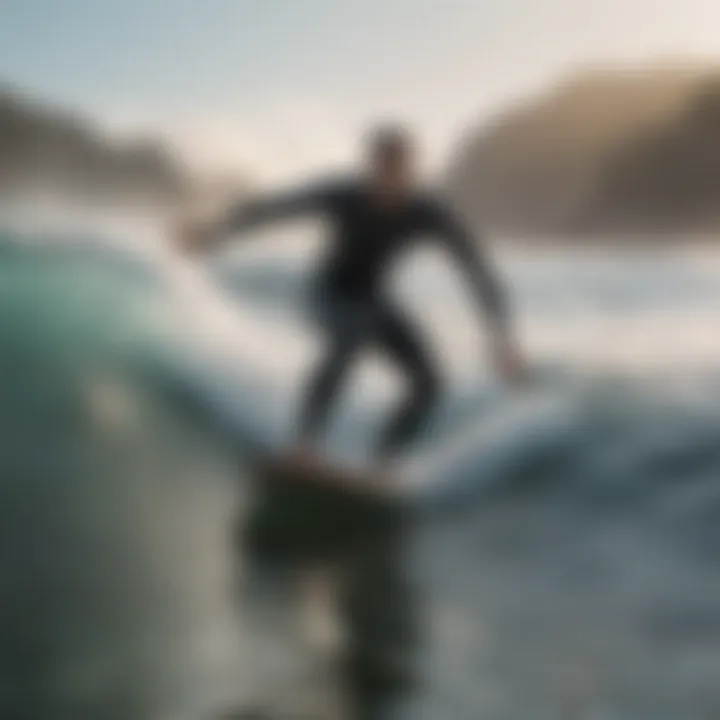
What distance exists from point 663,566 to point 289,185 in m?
0.58

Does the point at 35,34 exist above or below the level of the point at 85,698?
above

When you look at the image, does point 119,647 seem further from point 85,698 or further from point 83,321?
point 83,321

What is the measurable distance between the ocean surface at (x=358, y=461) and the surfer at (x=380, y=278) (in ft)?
0.07

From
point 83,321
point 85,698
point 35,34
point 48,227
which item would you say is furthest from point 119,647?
point 35,34

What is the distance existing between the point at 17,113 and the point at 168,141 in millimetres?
175

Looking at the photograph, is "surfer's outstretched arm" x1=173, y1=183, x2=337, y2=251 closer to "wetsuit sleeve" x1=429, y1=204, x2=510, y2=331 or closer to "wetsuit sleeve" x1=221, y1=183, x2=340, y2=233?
"wetsuit sleeve" x1=221, y1=183, x2=340, y2=233

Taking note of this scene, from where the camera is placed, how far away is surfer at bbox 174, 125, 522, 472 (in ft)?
4.44

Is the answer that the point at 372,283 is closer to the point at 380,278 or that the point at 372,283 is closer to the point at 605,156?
the point at 380,278

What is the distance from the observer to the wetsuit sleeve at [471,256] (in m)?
1.36

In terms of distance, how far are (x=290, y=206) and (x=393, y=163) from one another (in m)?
0.12

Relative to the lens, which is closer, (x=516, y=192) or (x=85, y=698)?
(x=85, y=698)

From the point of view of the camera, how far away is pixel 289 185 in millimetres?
1384

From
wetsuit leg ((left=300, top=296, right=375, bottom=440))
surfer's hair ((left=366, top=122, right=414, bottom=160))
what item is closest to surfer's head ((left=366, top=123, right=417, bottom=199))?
surfer's hair ((left=366, top=122, right=414, bottom=160))

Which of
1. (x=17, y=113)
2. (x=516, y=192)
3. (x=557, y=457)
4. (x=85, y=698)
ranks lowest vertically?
(x=85, y=698)
